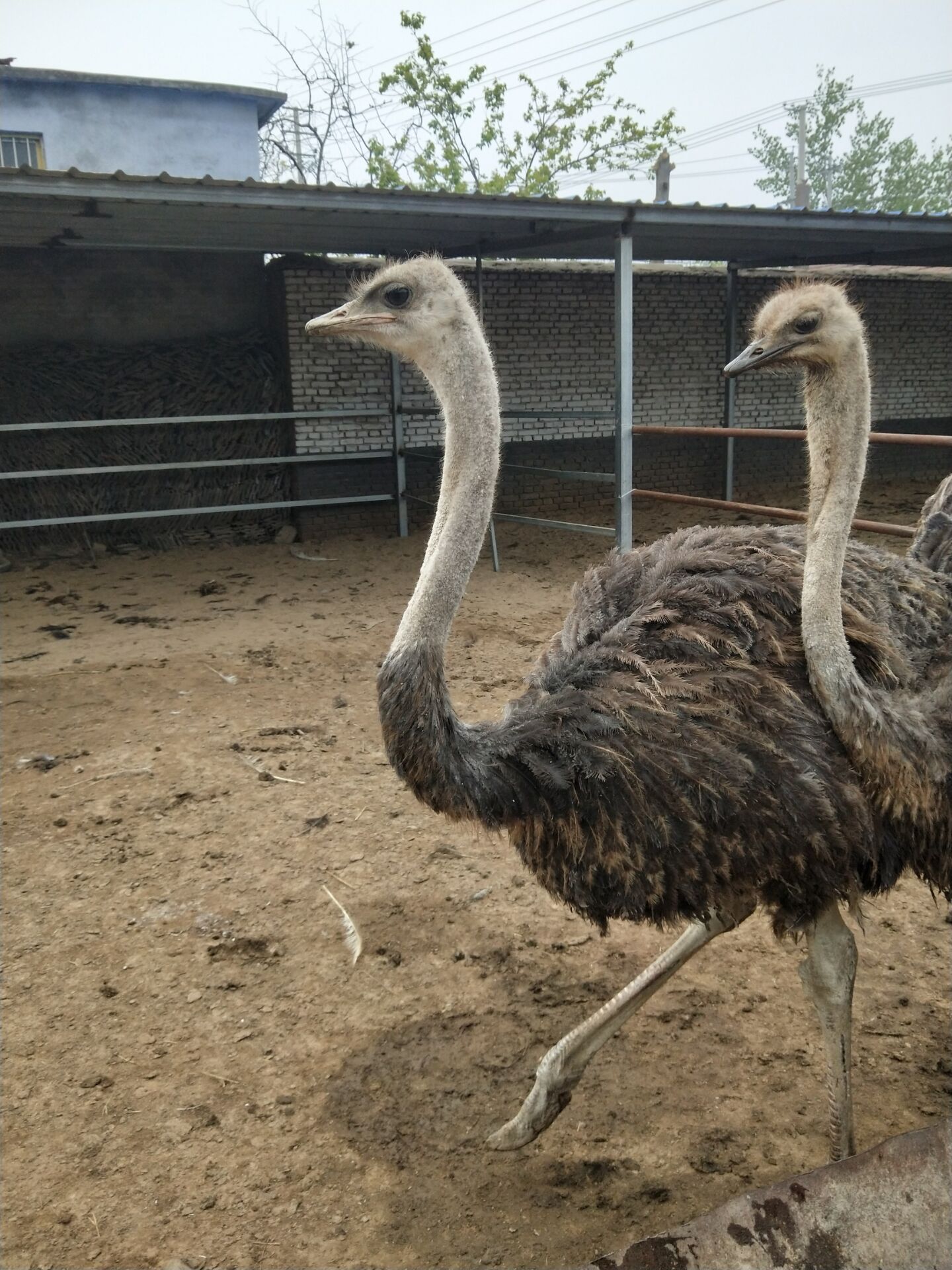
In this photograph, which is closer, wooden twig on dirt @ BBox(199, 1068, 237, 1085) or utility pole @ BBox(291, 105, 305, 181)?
wooden twig on dirt @ BBox(199, 1068, 237, 1085)

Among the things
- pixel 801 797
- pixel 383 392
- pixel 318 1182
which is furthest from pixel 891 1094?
pixel 383 392

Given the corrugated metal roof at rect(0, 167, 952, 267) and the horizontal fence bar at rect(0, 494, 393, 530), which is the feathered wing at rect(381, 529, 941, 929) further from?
the horizontal fence bar at rect(0, 494, 393, 530)

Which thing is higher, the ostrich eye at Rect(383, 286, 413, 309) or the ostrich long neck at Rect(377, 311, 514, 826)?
the ostrich eye at Rect(383, 286, 413, 309)

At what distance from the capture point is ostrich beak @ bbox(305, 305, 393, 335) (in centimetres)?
239

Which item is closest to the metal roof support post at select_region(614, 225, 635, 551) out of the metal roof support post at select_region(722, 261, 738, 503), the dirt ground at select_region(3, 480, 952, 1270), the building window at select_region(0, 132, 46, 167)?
the dirt ground at select_region(3, 480, 952, 1270)

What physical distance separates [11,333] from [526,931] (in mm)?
8278

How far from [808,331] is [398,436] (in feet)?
25.2

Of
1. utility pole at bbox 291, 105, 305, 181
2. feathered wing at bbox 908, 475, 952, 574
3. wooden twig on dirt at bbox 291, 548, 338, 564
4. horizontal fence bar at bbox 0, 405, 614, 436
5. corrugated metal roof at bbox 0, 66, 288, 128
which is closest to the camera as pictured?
feathered wing at bbox 908, 475, 952, 574

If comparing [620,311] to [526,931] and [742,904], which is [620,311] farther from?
[742,904]

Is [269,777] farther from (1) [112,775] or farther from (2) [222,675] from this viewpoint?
(2) [222,675]

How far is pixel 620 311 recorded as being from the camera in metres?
7.62

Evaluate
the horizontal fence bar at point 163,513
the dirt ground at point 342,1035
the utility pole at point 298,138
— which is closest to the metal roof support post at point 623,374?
the horizontal fence bar at point 163,513

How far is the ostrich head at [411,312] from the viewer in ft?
7.62

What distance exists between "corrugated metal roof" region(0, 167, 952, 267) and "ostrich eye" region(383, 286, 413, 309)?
391cm
